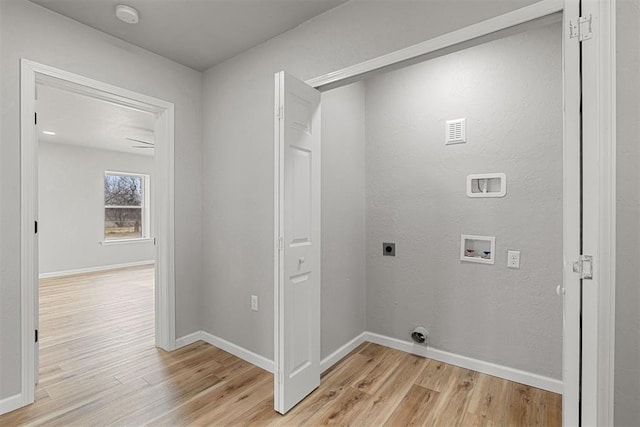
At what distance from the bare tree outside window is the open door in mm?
6523

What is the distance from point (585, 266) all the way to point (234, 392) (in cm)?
214

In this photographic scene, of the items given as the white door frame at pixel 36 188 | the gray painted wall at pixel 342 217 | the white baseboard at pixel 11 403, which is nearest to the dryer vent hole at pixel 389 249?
the gray painted wall at pixel 342 217

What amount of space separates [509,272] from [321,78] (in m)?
1.94

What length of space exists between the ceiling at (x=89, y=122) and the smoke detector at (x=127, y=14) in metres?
1.09

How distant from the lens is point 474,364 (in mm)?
2496

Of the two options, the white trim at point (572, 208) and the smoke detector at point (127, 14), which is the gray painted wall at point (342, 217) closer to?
the smoke detector at point (127, 14)

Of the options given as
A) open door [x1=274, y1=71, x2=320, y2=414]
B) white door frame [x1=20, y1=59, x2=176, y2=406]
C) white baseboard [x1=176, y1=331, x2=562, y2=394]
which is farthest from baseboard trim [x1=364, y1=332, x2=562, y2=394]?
white door frame [x1=20, y1=59, x2=176, y2=406]

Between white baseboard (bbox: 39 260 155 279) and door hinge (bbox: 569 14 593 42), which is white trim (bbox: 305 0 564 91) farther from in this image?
white baseboard (bbox: 39 260 155 279)

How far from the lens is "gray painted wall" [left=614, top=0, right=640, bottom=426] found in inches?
47.1

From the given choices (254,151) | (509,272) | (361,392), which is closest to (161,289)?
(254,151)

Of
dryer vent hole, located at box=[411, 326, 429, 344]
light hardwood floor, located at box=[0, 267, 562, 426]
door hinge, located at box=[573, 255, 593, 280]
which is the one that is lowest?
light hardwood floor, located at box=[0, 267, 562, 426]

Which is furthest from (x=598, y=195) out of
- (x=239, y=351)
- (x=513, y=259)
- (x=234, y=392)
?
(x=239, y=351)

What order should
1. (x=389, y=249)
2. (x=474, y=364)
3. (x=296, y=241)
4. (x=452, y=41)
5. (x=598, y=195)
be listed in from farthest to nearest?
(x=389, y=249)
(x=474, y=364)
(x=296, y=241)
(x=452, y=41)
(x=598, y=195)

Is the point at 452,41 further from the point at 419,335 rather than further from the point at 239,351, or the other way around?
the point at 239,351
